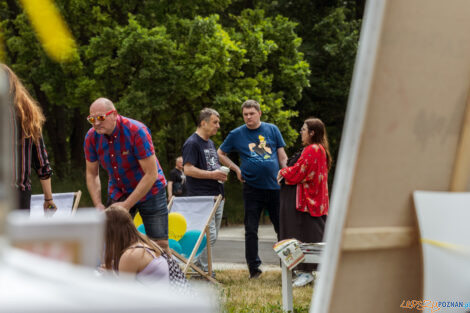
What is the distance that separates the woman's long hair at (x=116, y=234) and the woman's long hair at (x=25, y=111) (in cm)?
63

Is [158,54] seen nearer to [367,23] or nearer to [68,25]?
[68,25]

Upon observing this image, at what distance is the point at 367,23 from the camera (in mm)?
1800

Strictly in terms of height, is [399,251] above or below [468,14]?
below

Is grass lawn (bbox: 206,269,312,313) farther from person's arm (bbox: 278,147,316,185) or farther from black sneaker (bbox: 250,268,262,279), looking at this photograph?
person's arm (bbox: 278,147,316,185)

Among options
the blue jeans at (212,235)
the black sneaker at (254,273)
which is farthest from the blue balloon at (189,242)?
the black sneaker at (254,273)

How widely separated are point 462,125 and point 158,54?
16.2 m

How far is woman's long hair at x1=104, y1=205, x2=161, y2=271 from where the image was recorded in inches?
147

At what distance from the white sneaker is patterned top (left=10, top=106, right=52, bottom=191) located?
282 cm

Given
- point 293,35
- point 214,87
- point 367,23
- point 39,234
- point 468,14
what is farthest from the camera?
point 293,35

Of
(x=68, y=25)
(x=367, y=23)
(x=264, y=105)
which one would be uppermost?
(x=367, y=23)

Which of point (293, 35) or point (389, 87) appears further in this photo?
point (293, 35)

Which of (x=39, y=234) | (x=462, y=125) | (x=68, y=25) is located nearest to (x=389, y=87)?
(x=462, y=125)

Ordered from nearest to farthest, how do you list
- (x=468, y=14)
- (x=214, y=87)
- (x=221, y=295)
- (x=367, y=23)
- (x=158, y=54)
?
(x=367, y=23) → (x=468, y=14) → (x=221, y=295) → (x=158, y=54) → (x=214, y=87)

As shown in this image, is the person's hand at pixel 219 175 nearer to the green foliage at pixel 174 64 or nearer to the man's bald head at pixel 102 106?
the man's bald head at pixel 102 106
